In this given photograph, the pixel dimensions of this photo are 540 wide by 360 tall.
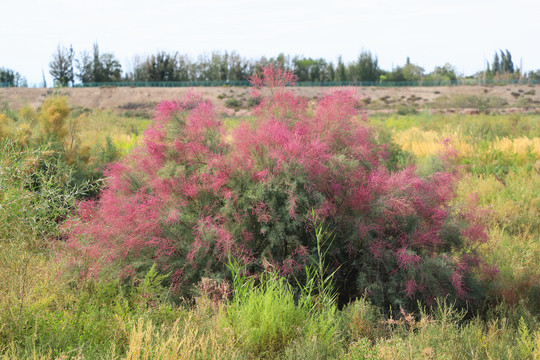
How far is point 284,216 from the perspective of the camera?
439cm

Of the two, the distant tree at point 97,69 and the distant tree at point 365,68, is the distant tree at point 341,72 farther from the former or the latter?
the distant tree at point 97,69

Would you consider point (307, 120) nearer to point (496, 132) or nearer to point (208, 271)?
point (208, 271)

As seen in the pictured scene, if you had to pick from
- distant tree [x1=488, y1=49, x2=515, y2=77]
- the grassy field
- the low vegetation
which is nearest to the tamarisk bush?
the low vegetation

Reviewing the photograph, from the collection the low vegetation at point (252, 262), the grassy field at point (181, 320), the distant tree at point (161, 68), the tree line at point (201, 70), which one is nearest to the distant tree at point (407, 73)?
the tree line at point (201, 70)

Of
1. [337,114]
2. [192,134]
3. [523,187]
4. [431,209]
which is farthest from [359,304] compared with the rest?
[523,187]

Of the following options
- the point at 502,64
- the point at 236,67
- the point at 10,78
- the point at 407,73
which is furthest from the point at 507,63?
the point at 10,78

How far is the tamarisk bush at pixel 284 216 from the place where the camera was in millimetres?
4375

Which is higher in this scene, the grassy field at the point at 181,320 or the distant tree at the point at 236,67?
the distant tree at the point at 236,67

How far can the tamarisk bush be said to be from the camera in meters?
4.38

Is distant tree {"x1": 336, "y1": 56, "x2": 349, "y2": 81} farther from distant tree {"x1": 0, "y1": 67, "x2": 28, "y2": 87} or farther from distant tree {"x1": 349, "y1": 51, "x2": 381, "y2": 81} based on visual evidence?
distant tree {"x1": 0, "y1": 67, "x2": 28, "y2": 87}

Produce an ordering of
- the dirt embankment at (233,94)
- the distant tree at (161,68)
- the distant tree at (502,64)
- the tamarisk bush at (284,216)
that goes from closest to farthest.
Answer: the tamarisk bush at (284,216)
the dirt embankment at (233,94)
the distant tree at (161,68)
the distant tree at (502,64)

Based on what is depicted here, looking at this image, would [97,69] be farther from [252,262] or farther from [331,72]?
[252,262]

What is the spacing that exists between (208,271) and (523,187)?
291 inches

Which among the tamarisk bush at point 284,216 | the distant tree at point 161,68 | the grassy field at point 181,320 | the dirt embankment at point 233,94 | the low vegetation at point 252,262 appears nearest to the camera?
the grassy field at point 181,320
